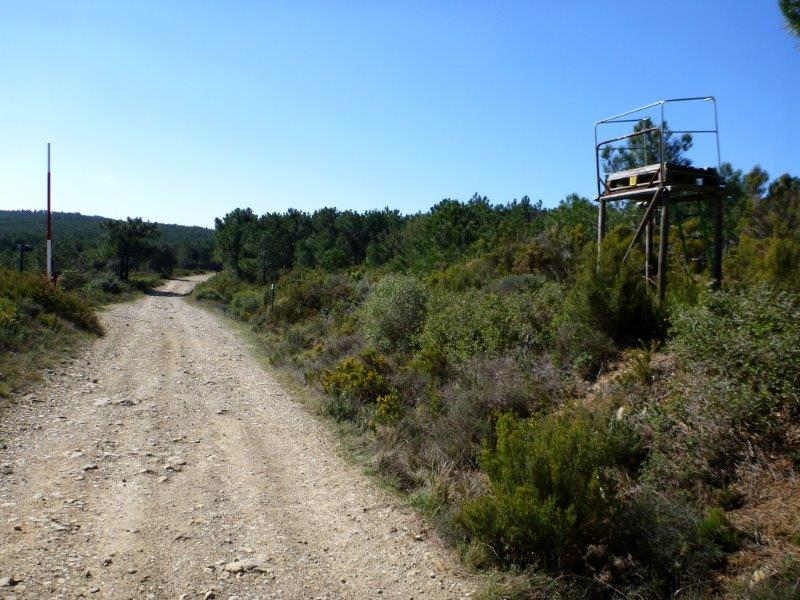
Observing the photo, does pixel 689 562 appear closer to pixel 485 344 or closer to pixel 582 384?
pixel 582 384

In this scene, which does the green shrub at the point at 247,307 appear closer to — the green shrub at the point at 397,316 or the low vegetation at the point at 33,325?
the low vegetation at the point at 33,325

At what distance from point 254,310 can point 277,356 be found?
11717 millimetres

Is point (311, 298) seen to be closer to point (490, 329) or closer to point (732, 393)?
point (490, 329)

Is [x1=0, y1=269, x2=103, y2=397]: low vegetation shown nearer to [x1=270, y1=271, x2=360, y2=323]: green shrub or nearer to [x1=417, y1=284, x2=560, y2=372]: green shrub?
[x1=270, y1=271, x2=360, y2=323]: green shrub

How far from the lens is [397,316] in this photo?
12172 millimetres

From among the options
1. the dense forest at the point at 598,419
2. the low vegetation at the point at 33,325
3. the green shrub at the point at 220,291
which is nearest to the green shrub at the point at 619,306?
the dense forest at the point at 598,419

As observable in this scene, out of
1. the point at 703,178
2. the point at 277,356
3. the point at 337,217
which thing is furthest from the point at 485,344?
the point at 337,217

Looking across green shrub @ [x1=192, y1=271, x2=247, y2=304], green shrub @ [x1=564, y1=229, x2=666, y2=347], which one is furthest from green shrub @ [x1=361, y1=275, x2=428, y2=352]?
green shrub @ [x1=192, y1=271, x2=247, y2=304]

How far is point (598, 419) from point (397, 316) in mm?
6960

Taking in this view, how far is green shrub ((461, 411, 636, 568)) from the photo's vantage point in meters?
4.18

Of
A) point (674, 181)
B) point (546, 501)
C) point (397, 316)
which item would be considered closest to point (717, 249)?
point (674, 181)

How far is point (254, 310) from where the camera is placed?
25.0 meters

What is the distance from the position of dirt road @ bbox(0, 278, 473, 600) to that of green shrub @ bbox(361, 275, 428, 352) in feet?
10.5

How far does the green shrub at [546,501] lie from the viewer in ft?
13.7
